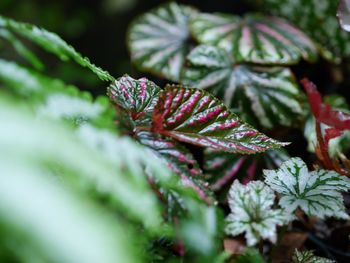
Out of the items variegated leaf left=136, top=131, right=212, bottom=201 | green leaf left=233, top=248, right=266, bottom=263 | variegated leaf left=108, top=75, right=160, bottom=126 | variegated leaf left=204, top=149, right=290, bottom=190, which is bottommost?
variegated leaf left=204, top=149, right=290, bottom=190

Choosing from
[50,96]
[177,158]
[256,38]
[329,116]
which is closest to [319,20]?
[256,38]

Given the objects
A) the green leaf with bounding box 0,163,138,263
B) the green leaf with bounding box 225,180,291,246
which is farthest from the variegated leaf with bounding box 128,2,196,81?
the green leaf with bounding box 0,163,138,263

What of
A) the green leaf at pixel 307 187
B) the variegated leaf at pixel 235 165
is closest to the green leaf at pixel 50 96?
the green leaf at pixel 307 187

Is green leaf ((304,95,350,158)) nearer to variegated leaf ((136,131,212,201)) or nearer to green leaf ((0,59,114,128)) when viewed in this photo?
variegated leaf ((136,131,212,201))

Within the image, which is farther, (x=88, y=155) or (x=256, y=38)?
(x=256, y=38)

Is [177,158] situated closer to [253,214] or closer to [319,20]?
[253,214]
